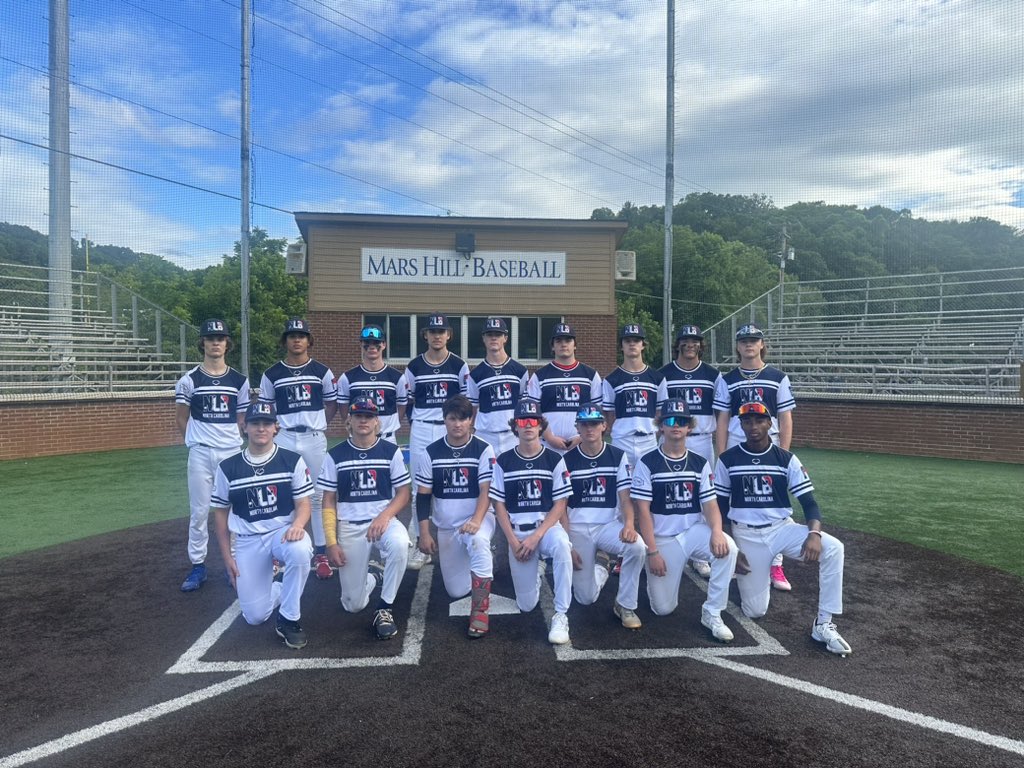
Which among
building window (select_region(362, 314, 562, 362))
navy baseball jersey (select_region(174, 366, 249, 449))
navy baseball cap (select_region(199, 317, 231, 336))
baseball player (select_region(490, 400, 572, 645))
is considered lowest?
baseball player (select_region(490, 400, 572, 645))

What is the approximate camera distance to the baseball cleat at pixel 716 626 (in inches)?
174

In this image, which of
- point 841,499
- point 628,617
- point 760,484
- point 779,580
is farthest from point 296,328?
point 841,499

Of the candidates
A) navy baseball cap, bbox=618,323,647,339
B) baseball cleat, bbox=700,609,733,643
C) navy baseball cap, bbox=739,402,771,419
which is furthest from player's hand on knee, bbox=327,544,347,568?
navy baseball cap, bbox=618,323,647,339

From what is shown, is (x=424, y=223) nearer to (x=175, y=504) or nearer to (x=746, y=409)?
(x=175, y=504)

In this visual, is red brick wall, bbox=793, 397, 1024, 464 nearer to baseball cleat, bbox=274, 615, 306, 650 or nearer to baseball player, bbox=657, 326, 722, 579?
baseball player, bbox=657, 326, 722, 579

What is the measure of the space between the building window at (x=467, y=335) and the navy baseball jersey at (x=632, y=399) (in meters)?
10.0

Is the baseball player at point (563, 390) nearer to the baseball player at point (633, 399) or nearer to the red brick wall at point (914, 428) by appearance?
the baseball player at point (633, 399)

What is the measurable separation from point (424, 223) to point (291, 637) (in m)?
12.9

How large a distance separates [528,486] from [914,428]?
10625 mm

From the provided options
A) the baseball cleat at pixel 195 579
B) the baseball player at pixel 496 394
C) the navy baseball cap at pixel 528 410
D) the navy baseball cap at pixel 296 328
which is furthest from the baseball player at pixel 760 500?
the baseball cleat at pixel 195 579

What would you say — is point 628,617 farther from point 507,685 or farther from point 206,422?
point 206,422

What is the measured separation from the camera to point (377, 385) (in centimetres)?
631

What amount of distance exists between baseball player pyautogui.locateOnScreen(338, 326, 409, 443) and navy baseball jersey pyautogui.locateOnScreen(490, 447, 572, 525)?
1590 millimetres

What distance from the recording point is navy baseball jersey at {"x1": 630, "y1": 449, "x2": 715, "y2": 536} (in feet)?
16.3
